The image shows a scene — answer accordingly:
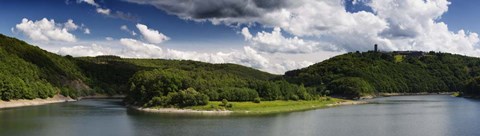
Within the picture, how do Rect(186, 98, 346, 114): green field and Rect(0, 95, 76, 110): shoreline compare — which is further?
Rect(0, 95, 76, 110): shoreline

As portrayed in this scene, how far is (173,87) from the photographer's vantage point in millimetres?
126500

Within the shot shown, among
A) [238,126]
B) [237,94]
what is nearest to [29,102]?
[237,94]

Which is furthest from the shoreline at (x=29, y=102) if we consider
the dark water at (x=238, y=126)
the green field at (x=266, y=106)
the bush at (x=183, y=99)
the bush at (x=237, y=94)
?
the bush at (x=237, y=94)

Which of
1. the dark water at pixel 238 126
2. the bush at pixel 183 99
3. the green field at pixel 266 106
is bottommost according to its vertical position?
the dark water at pixel 238 126

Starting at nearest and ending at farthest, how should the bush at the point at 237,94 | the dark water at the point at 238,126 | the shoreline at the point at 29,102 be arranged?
the dark water at the point at 238,126 < the bush at the point at 237,94 < the shoreline at the point at 29,102

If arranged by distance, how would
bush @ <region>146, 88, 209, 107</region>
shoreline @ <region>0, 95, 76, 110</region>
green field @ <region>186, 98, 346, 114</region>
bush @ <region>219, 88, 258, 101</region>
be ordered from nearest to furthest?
green field @ <region>186, 98, 346, 114</region>, bush @ <region>146, 88, 209, 107</region>, bush @ <region>219, 88, 258, 101</region>, shoreline @ <region>0, 95, 76, 110</region>

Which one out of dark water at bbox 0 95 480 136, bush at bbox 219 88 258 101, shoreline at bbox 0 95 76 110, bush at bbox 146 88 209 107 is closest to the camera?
dark water at bbox 0 95 480 136

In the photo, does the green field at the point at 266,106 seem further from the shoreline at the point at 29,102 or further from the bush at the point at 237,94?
the shoreline at the point at 29,102

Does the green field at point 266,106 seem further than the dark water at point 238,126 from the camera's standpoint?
Yes

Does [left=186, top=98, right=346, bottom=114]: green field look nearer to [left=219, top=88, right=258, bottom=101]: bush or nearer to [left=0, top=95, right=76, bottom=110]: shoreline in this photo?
[left=219, top=88, right=258, bottom=101]: bush

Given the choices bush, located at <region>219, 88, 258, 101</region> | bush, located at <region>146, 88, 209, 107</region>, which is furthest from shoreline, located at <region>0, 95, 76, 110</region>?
bush, located at <region>219, 88, 258, 101</region>

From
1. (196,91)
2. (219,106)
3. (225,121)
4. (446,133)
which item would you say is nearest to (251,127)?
(225,121)

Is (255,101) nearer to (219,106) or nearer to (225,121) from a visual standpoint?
(219,106)

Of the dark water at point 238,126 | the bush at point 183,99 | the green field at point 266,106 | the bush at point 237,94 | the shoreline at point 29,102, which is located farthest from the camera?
the shoreline at point 29,102
